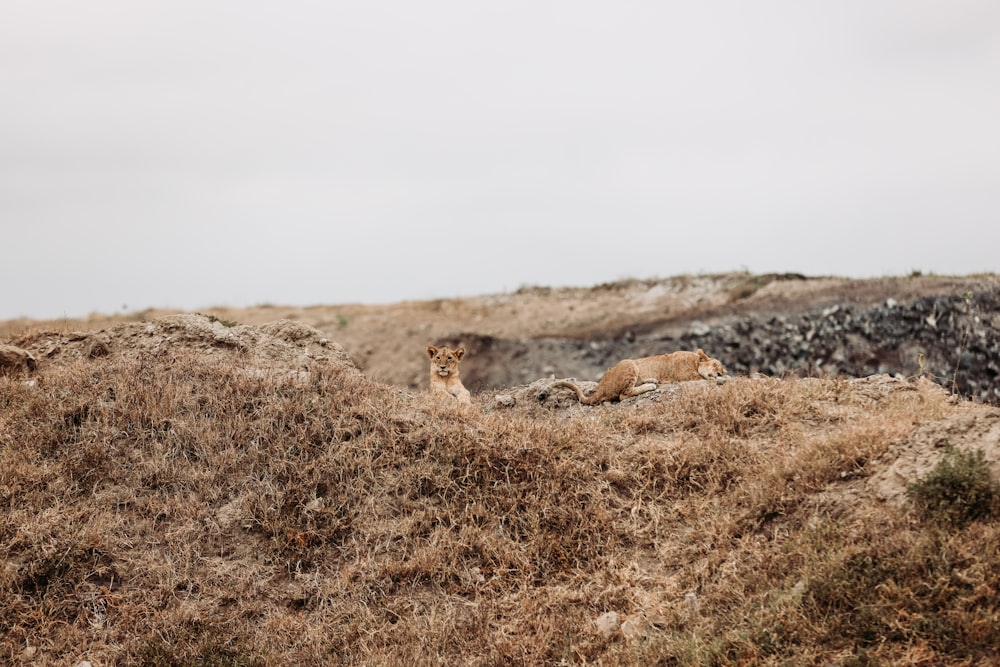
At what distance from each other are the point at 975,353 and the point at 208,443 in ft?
55.1

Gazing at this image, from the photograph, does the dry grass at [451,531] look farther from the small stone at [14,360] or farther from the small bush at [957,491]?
the small stone at [14,360]

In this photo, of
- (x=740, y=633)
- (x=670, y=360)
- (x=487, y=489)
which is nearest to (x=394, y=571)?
(x=487, y=489)

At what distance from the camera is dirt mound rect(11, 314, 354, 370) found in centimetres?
1070

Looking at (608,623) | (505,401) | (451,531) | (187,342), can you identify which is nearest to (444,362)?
(505,401)

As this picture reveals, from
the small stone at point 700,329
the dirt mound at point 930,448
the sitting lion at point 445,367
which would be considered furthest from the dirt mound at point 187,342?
the small stone at point 700,329

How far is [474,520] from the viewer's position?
7.82 metres

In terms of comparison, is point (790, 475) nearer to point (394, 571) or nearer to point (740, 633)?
point (740, 633)

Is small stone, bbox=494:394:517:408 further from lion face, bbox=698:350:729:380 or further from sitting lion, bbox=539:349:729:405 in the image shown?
lion face, bbox=698:350:729:380

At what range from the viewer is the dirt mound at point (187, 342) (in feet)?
35.1

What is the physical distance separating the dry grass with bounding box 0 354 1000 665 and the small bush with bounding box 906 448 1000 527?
137mm

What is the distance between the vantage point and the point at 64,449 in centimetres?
844

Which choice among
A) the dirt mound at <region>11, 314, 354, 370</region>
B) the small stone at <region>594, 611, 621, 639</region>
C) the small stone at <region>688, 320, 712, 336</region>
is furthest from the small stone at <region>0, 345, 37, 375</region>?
the small stone at <region>688, 320, 712, 336</region>

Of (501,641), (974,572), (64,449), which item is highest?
(64,449)

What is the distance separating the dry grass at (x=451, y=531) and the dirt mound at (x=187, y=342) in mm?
949
